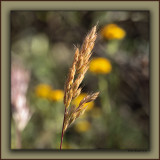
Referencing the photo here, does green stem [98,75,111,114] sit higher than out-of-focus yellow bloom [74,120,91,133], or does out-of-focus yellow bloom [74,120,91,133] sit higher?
green stem [98,75,111,114]

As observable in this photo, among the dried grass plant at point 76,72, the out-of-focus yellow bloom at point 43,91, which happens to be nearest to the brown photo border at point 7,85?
the out-of-focus yellow bloom at point 43,91

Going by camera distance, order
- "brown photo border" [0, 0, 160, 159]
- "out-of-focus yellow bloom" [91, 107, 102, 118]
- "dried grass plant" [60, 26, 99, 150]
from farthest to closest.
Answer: "out-of-focus yellow bloom" [91, 107, 102, 118] < "brown photo border" [0, 0, 160, 159] < "dried grass plant" [60, 26, 99, 150]


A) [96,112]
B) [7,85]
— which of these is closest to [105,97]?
[96,112]

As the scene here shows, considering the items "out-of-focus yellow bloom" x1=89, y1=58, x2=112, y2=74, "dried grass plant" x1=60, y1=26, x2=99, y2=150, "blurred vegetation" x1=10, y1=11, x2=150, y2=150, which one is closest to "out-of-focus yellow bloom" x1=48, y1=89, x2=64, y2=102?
"blurred vegetation" x1=10, y1=11, x2=150, y2=150

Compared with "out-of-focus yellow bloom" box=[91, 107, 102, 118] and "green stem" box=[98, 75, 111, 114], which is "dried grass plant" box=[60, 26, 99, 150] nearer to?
"green stem" box=[98, 75, 111, 114]

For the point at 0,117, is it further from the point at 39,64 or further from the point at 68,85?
the point at 68,85

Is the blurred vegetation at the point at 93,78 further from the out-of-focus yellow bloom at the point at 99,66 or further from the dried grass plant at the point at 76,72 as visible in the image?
the dried grass plant at the point at 76,72
